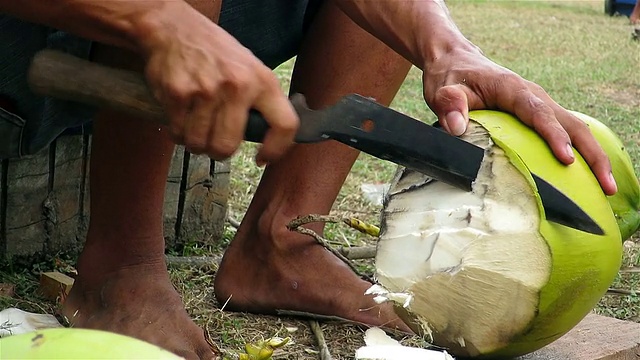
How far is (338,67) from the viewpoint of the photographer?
84.0 inches

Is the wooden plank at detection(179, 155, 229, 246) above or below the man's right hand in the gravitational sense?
below

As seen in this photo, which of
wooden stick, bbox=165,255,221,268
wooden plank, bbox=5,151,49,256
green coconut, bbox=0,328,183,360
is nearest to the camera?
green coconut, bbox=0,328,183,360

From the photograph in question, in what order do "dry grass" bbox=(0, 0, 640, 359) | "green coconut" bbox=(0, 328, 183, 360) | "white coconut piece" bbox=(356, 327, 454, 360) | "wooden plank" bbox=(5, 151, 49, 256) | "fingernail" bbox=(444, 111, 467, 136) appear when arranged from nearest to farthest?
1. "green coconut" bbox=(0, 328, 183, 360)
2. "white coconut piece" bbox=(356, 327, 454, 360)
3. "fingernail" bbox=(444, 111, 467, 136)
4. "dry grass" bbox=(0, 0, 640, 359)
5. "wooden plank" bbox=(5, 151, 49, 256)

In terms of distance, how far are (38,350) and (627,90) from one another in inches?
217

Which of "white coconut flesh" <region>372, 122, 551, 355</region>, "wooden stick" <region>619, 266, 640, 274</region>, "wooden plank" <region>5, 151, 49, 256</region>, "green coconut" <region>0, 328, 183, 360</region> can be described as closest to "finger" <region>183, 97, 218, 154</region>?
"white coconut flesh" <region>372, 122, 551, 355</region>

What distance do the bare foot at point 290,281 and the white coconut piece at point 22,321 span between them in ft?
1.33

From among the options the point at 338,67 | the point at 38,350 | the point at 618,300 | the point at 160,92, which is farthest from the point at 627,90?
the point at 38,350

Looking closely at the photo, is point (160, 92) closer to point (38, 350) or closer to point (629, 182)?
point (38, 350)

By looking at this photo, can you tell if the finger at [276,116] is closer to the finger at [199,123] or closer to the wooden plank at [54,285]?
the finger at [199,123]

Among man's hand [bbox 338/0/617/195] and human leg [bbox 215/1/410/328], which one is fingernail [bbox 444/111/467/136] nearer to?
man's hand [bbox 338/0/617/195]

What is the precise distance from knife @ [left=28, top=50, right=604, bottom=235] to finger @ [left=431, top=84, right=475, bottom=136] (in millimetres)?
84

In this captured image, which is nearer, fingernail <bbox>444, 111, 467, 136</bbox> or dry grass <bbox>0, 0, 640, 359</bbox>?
fingernail <bbox>444, 111, 467, 136</bbox>

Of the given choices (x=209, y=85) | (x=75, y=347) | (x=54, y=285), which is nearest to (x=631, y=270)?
(x=54, y=285)

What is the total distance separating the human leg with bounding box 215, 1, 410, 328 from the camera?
6.85 ft
